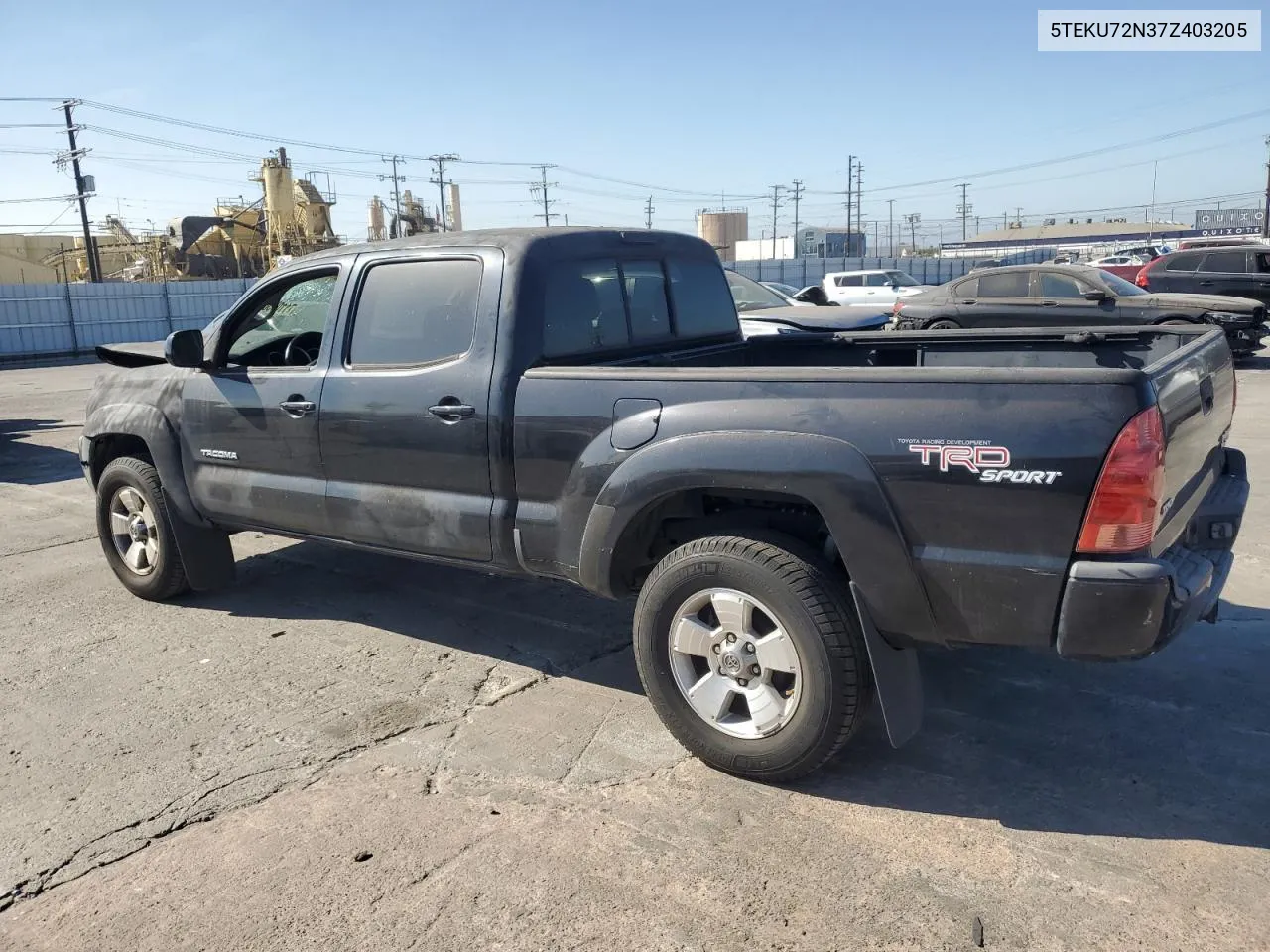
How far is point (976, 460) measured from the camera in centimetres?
285

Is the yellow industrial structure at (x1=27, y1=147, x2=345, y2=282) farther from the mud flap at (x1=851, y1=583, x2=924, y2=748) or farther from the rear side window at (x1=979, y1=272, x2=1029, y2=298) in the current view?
the mud flap at (x1=851, y1=583, x2=924, y2=748)

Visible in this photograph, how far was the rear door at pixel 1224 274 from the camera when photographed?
56.1 feet

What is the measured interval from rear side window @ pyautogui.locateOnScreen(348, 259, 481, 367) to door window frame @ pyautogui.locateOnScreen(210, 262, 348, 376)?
175mm

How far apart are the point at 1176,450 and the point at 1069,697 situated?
1381 millimetres

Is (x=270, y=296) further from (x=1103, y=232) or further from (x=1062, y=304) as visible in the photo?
(x=1103, y=232)

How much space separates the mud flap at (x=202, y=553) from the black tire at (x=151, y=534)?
0.04 m

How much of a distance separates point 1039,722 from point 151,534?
15.1 ft

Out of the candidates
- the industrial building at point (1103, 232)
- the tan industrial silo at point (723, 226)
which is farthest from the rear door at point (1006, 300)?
the industrial building at point (1103, 232)

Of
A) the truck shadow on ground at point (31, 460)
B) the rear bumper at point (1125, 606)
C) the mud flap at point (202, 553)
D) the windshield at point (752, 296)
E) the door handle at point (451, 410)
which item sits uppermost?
the windshield at point (752, 296)

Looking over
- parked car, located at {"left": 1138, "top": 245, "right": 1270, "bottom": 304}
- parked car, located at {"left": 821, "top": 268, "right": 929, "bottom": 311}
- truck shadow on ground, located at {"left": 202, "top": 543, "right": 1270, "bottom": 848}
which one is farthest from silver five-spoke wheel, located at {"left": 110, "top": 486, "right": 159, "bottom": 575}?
parked car, located at {"left": 821, "top": 268, "right": 929, "bottom": 311}

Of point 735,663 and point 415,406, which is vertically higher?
point 415,406

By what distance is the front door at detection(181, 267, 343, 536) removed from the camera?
4609mm

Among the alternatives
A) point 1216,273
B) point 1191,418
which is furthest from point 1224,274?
point 1191,418

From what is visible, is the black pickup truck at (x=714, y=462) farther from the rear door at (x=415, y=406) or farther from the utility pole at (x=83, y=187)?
the utility pole at (x=83, y=187)
